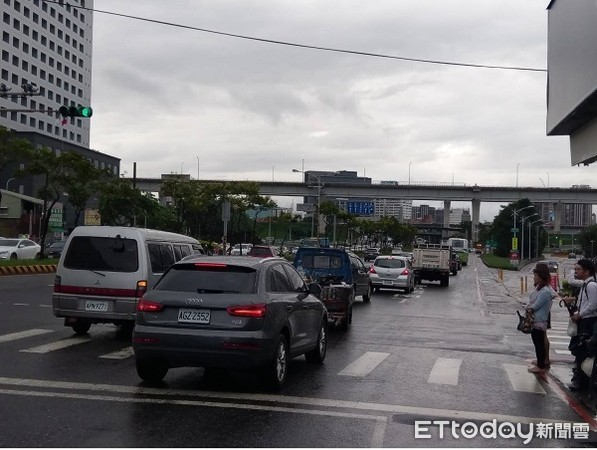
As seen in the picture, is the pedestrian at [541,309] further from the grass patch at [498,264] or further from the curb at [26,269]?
the grass patch at [498,264]

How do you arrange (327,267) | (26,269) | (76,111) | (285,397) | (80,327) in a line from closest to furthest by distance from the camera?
(285,397) → (80,327) → (327,267) → (76,111) → (26,269)

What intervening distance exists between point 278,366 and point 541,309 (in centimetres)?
476

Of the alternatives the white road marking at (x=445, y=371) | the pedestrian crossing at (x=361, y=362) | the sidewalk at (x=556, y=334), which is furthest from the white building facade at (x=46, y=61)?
the white road marking at (x=445, y=371)

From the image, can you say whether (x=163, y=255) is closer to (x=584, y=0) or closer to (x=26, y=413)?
(x=26, y=413)

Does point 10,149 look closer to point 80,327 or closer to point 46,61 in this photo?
point 80,327

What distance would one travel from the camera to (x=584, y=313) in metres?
10.6

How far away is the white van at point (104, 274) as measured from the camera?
45.1 feet

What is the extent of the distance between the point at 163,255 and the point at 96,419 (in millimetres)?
7172

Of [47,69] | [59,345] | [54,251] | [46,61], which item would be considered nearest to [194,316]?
[59,345]

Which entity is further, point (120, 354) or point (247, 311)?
point (120, 354)

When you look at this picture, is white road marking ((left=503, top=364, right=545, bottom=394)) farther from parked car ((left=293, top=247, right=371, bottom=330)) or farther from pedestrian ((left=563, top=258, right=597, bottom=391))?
parked car ((left=293, top=247, right=371, bottom=330))

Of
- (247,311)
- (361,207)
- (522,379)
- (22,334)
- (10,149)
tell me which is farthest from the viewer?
(361,207)

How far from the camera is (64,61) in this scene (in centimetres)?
10669

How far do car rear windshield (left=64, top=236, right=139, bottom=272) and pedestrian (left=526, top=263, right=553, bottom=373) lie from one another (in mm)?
6893
